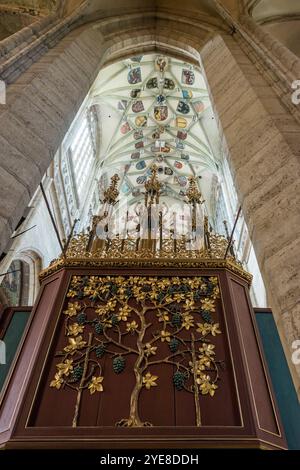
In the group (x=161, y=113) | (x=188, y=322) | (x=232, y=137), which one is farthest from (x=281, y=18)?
(x=161, y=113)

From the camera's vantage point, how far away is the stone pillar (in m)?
1.85

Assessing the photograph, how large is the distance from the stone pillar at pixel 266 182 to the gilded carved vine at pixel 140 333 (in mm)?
1446

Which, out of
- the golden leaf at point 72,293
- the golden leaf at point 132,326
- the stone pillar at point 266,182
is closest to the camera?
the stone pillar at point 266,182

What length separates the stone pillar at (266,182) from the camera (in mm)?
1848

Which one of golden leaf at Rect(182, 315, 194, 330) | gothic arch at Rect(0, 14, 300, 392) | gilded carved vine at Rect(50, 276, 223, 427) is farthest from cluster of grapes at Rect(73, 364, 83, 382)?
A: gothic arch at Rect(0, 14, 300, 392)

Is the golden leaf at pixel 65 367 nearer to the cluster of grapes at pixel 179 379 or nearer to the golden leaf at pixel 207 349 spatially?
the cluster of grapes at pixel 179 379

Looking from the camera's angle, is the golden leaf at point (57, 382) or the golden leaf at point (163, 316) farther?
the golden leaf at point (163, 316)

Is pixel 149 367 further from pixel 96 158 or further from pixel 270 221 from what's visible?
pixel 96 158

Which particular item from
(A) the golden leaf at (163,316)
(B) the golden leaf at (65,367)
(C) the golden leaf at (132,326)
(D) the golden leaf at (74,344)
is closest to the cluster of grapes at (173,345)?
(A) the golden leaf at (163,316)

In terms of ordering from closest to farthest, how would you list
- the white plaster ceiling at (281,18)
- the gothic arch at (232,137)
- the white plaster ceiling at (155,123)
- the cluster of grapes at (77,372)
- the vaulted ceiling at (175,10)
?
the gothic arch at (232,137) → the cluster of grapes at (77,372) → the vaulted ceiling at (175,10) → the white plaster ceiling at (281,18) → the white plaster ceiling at (155,123)

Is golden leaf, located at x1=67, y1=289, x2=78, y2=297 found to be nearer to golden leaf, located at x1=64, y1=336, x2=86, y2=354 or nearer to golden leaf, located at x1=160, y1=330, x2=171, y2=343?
golden leaf, located at x1=64, y1=336, x2=86, y2=354

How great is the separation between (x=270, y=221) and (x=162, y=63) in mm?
11991

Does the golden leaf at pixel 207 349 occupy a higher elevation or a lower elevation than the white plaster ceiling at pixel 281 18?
lower
